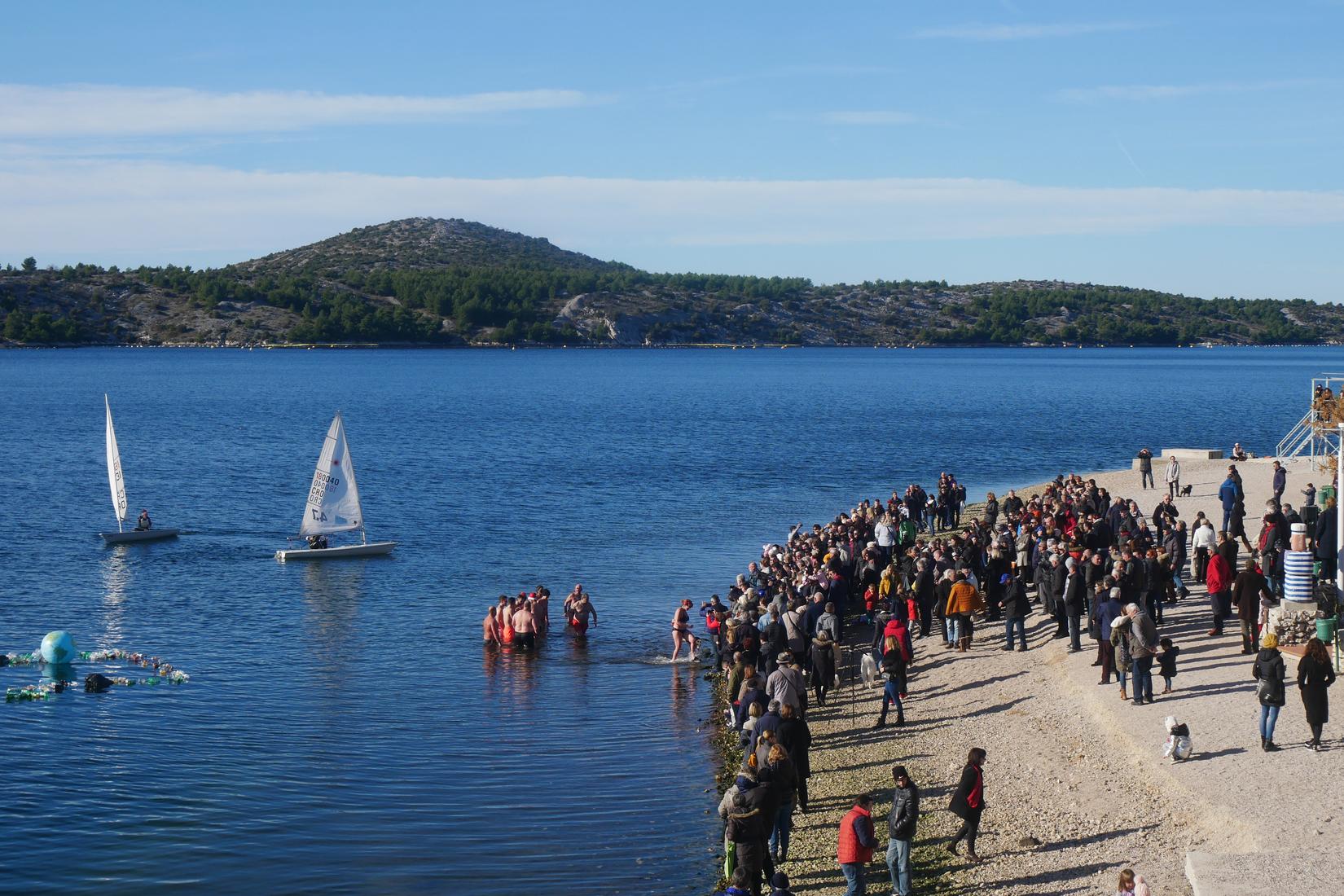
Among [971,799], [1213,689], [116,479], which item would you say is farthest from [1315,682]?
[116,479]

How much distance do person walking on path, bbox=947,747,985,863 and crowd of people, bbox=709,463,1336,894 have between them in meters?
0.02

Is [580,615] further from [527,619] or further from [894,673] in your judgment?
[894,673]

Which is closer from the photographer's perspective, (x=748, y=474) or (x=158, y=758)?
(x=158, y=758)

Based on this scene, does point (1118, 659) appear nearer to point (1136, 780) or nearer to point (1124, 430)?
point (1136, 780)

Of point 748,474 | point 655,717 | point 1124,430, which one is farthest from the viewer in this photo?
point 1124,430

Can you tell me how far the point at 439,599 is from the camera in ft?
122

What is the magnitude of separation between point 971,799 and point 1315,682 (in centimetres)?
442

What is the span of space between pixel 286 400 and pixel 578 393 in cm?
3453

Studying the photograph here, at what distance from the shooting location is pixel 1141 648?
18703 mm

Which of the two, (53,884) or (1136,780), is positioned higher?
(1136,780)

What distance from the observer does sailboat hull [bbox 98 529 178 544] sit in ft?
151

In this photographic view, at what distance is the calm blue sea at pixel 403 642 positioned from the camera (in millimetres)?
18297

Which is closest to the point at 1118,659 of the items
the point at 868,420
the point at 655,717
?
the point at 655,717

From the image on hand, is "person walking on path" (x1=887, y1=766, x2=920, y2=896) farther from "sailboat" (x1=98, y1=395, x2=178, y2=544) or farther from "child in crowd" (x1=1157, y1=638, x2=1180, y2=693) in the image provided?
"sailboat" (x1=98, y1=395, x2=178, y2=544)
